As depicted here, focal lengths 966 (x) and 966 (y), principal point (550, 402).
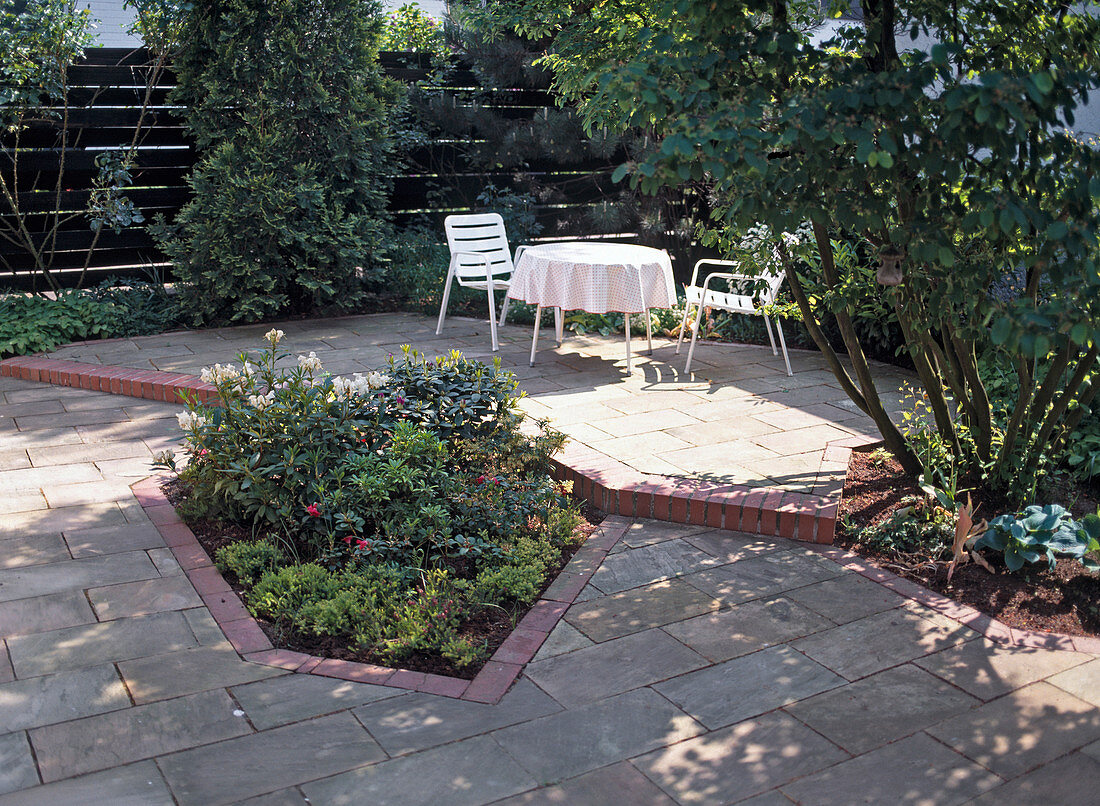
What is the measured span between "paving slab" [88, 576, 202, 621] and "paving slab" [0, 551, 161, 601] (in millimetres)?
58

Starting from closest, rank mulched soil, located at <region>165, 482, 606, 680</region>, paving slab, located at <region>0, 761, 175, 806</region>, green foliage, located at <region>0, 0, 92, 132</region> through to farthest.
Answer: paving slab, located at <region>0, 761, 175, 806</region> → mulched soil, located at <region>165, 482, 606, 680</region> → green foliage, located at <region>0, 0, 92, 132</region>

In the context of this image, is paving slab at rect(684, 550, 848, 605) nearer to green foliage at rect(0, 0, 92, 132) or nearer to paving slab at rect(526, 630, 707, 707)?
paving slab at rect(526, 630, 707, 707)

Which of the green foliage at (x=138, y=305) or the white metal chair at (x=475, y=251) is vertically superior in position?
the white metal chair at (x=475, y=251)

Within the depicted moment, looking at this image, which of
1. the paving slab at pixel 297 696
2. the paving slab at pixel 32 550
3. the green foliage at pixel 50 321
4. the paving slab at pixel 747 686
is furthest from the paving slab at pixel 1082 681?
the green foliage at pixel 50 321

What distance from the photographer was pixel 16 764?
7.69 ft

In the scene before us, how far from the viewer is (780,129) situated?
2.82 m

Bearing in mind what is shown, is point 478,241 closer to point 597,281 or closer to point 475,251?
point 475,251

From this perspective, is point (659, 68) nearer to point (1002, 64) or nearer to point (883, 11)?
point (883, 11)

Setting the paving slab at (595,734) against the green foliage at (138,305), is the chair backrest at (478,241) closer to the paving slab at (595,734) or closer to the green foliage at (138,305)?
the green foliage at (138,305)

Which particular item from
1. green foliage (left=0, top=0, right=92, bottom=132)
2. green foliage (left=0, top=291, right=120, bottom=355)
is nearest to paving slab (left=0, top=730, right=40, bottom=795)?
green foliage (left=0, top=291, right=120, bottom=355)

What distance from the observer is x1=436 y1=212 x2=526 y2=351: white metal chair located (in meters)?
7.07

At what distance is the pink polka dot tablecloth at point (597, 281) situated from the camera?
6055 millimetres

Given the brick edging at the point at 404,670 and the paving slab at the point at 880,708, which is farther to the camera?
the brick edging at the point at 404,670

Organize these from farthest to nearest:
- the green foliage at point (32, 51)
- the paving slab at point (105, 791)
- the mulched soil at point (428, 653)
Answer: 1. the green foliage at point (32, 51)
2. the mulched soil at point (428, 653)
3. the paving slab at point (105, 791)
